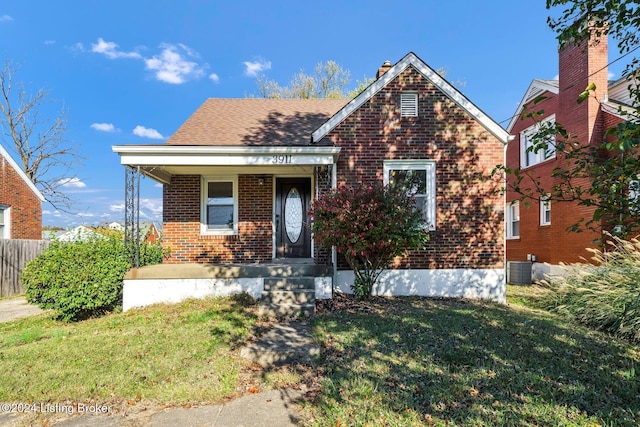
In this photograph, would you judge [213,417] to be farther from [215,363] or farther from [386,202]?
[386,202]

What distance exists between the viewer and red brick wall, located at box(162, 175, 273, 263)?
9.24 metres

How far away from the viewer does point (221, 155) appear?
7680mm

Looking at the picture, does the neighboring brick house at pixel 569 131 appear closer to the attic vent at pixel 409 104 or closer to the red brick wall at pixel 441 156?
the red brick wall at pixel 441 156

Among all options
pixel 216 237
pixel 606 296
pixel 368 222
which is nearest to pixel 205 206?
pixel 216 237

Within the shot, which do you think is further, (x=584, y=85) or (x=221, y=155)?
(x=584, y=85)

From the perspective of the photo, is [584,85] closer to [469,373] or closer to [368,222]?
[368,222]

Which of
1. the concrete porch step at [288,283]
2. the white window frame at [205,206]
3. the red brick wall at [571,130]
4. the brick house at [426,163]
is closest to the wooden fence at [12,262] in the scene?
the white window frame at [205,206]

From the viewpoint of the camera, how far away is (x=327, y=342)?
486 cm

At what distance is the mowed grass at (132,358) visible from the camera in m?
3.66

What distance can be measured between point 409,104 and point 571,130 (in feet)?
22.8

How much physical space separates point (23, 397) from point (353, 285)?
19.0 ft

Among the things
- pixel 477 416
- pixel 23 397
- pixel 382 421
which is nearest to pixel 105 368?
pixel 23 397

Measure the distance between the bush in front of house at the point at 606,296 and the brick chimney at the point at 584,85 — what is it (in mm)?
4952

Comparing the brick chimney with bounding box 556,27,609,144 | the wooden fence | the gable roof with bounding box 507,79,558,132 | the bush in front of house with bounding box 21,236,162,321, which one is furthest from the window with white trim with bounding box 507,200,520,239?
the wooden fence
